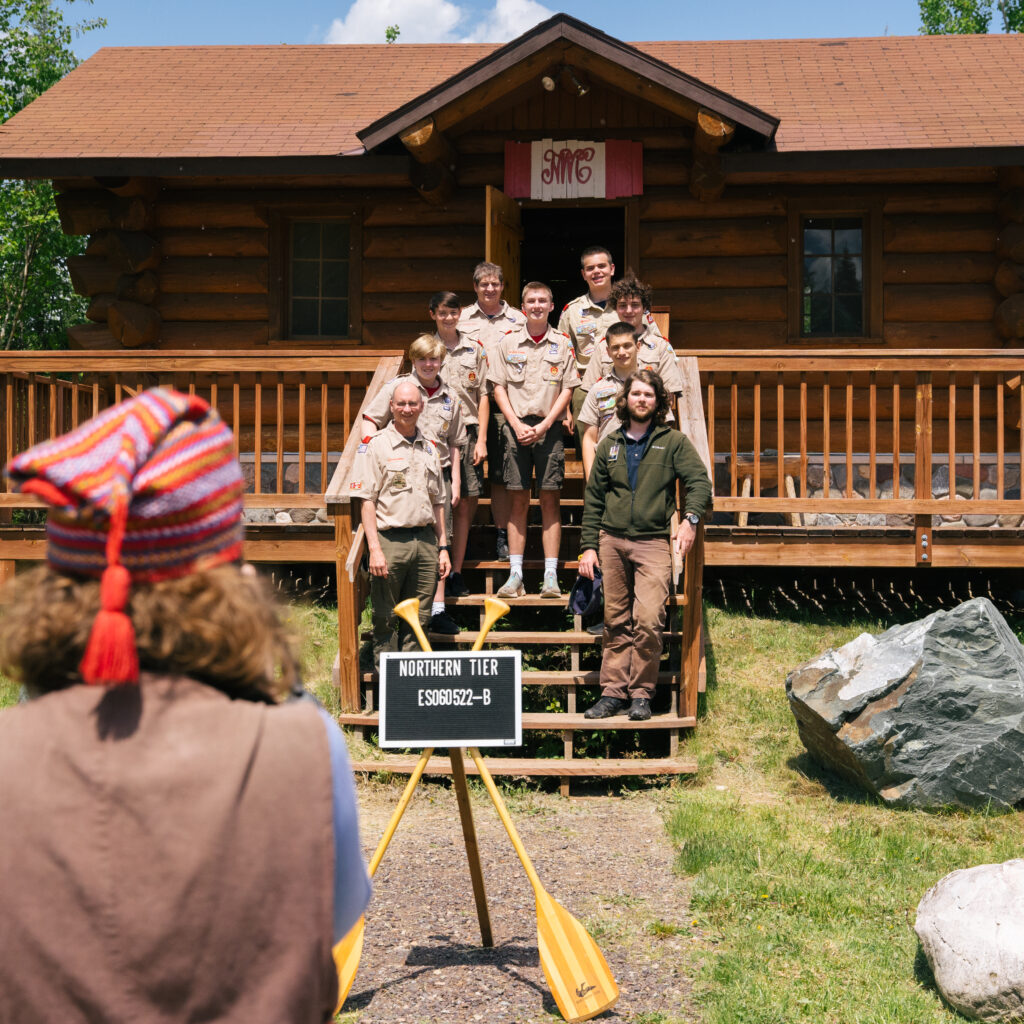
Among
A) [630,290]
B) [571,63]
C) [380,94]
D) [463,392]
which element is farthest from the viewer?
[380,94]

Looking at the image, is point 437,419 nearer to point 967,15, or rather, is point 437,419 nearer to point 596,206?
point 596,206

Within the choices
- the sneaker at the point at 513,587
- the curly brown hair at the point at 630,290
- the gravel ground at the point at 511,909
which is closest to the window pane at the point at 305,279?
the curly brown hair at the point at 630,290

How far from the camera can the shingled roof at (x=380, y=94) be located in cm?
981

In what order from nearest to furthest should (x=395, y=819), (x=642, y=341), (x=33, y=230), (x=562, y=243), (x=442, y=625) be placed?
(x=395, y=819)
(x=442, y=625)
(x=642, y=341)
(x=562, y=243)
(x=33, y=230)

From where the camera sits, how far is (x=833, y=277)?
1038cm

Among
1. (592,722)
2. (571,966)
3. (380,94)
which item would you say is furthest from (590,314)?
(380,94)

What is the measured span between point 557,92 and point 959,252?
3.64 metres

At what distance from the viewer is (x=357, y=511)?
6.59 m

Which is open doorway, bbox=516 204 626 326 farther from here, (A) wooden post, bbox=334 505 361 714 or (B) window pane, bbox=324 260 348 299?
(A) wooden post, bbox=334 505 361 714

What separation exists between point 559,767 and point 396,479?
1707mm

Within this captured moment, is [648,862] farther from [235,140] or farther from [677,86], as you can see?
[235,140]

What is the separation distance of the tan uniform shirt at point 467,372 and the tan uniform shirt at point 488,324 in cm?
7

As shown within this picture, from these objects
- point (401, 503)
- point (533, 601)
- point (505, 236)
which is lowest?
point (533, 601)

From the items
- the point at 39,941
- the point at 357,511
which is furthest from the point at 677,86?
the point at 39,941
